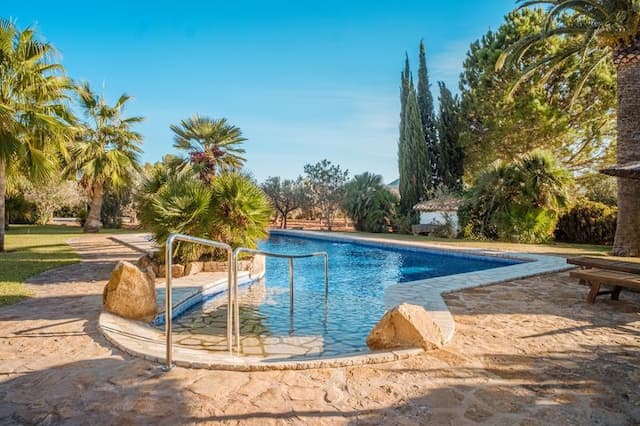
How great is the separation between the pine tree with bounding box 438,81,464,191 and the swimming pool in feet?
43.1

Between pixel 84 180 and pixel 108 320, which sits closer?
pixel 108 320

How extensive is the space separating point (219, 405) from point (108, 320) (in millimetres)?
2475

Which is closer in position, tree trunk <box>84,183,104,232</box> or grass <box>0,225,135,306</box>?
grass <box>0,225,135,306</box>

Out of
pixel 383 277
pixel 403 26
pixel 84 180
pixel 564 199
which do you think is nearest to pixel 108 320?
pixel 383 277

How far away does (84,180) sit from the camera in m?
20.1

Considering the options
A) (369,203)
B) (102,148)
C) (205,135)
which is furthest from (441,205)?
(102,148)

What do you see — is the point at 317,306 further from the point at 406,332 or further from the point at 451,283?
the point at 406,332

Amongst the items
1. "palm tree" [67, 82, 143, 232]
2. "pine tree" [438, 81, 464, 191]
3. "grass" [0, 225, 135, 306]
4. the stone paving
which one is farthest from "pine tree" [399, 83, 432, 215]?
the stone paving

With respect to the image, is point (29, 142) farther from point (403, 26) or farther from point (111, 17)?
point (403, 26)

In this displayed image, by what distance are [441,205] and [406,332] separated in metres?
17.0

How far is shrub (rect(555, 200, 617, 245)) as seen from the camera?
48.7 ft

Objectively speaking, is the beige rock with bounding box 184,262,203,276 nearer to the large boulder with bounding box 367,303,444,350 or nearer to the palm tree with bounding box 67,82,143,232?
the large boulder with bounding box 367,303,444,350

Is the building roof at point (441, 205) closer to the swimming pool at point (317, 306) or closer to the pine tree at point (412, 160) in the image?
the pine tree at point (412, 160)

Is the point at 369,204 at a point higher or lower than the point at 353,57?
lower
